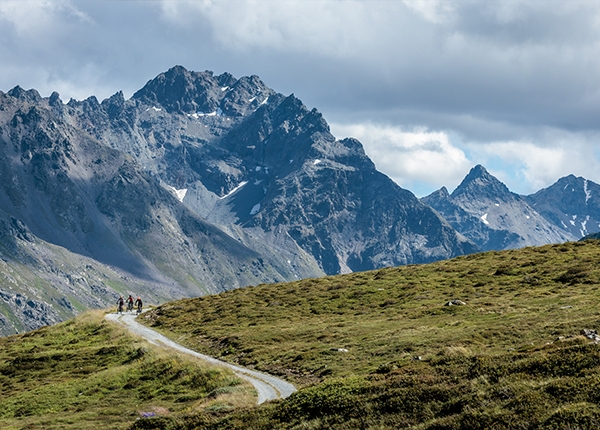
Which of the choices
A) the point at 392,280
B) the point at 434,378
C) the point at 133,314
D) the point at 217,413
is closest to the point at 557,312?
the point at 434,378

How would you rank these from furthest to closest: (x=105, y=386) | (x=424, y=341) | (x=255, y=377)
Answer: (x=105, y=386) → (x=424, y=341) → (x=255, y=377)

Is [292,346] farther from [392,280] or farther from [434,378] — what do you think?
[392,280]

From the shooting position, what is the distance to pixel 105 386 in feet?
162

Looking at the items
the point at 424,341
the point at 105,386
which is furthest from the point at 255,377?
the point at 424,341

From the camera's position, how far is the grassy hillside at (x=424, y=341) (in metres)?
22.6

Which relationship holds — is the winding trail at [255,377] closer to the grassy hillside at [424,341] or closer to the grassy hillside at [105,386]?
the grassy hillside at [105,386]

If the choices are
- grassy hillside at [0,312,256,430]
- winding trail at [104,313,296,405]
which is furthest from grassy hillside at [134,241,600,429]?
grassy hillside at [0,312,256,430]

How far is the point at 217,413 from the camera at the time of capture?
105ft

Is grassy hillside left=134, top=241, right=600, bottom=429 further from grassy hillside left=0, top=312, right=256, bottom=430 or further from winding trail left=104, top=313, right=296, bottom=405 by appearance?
grassy hillside left=0, top=312, right=256, bottom=430

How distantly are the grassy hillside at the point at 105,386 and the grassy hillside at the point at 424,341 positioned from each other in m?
6.19

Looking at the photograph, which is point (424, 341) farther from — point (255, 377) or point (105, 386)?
point (105, 386)

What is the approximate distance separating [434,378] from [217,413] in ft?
38.7

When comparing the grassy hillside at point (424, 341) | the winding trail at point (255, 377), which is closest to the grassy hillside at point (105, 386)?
the winding trail at point (255, 377)

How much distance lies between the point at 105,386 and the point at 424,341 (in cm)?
2539
